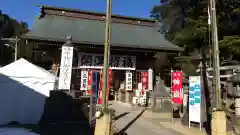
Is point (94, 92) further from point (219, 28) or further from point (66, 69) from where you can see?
point (219, 28)

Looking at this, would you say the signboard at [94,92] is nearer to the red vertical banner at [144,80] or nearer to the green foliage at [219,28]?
the red vertical banner at [144,80]

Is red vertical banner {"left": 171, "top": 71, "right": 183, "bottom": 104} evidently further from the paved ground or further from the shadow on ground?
the shadow on ground

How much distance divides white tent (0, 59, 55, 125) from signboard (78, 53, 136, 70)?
5642 mm

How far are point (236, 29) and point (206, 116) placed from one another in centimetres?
1884

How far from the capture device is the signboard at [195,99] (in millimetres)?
10320

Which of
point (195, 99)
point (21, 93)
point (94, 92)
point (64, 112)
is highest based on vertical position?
point (94, 92)

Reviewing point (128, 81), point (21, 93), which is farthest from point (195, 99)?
point (21, 93)

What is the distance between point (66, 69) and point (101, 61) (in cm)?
483

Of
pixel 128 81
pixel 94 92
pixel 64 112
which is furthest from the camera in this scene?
pixel 128 81

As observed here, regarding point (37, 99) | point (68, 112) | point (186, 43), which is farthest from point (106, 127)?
point (186, 43)

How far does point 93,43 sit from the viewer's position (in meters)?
16.2

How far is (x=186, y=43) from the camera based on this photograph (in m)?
23.9

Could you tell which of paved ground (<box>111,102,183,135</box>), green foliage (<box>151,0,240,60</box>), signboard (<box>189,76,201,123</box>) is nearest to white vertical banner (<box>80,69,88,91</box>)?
paved ground (<box>111,102,183,135</box>)

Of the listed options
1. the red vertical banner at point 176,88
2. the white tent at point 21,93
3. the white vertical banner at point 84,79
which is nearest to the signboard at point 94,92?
the white tent at point 21,93
